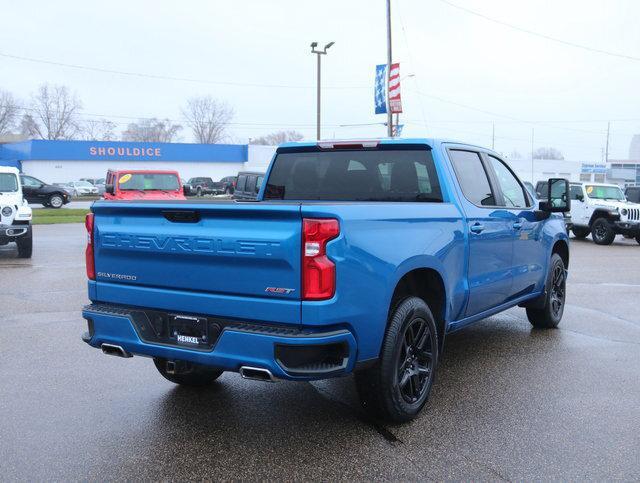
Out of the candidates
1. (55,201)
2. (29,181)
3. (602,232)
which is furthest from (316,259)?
(29,181)

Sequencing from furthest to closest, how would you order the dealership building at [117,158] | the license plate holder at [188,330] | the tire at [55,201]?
1. the dealership building at [117,158]
2. the tire at [55,201]
3. the license plate holder at [188,330]

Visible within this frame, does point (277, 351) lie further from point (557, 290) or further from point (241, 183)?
point (241, 183)

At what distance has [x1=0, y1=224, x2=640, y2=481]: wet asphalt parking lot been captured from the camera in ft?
11.8

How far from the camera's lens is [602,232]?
63.0 ft

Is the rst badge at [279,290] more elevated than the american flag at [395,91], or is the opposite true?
the american flag at [395,91]

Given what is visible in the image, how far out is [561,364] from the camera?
18.9 ft

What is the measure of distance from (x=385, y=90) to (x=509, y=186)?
816 inches

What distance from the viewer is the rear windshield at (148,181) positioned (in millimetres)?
17641

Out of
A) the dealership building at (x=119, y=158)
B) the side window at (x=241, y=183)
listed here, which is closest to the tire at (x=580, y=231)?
the side window at (x=241, y=183)

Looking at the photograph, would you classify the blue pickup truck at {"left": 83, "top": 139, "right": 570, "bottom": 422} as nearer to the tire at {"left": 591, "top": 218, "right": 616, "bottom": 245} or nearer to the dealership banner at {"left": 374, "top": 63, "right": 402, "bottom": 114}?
the tire at {"left": 591, "top": 218, "right": 616, "bottom": 245}

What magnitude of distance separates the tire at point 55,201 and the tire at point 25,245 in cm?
2281

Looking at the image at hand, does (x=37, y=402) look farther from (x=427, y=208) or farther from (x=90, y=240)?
(x=427, y=208)

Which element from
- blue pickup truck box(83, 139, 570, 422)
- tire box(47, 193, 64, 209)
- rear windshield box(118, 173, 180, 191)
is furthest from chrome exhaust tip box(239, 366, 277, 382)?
tire box(47, 193, 64, 209)

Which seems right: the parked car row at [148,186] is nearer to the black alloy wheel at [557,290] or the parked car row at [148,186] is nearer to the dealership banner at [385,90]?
the black alloy wheel at [557,290]
